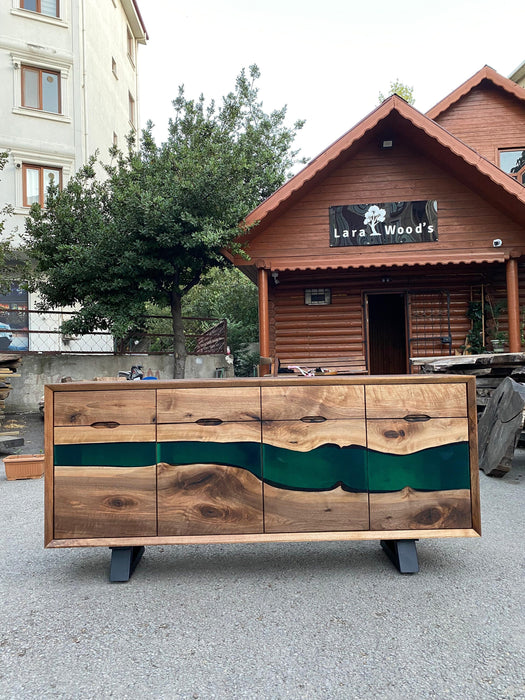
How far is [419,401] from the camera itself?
9.93 ft

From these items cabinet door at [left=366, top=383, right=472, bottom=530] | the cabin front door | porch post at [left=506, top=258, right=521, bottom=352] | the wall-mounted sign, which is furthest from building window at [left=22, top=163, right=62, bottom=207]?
cabinet door at [left=366, top=383, right=472, bottom=530]

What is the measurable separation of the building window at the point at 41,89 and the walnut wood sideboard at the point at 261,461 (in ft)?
55.4

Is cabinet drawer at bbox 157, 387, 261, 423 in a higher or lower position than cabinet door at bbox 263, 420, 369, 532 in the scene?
higher

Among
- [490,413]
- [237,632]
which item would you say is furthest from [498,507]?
[237,632]

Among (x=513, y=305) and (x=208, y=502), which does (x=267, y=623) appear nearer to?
(x=208, y=502)

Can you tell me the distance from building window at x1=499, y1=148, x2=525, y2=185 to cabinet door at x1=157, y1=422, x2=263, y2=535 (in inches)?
534

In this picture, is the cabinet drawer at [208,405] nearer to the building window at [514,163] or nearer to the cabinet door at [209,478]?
the cabinet door at [209,478]

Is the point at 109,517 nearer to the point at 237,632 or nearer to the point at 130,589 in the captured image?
the point at 130,589

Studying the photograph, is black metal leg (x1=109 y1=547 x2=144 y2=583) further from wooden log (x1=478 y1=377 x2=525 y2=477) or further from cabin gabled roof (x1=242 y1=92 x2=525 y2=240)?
cabin gabled roof (x1=242 y1=92 x2=525 y2=240)

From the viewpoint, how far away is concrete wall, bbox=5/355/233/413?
1059 cm

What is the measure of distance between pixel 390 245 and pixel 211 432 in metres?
8.30

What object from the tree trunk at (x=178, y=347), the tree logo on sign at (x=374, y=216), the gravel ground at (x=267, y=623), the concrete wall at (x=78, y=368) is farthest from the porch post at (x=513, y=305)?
the gravel ground at (x=267, y=623)

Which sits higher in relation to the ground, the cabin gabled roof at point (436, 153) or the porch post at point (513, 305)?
the cabin gabled roof at point (436, 153)

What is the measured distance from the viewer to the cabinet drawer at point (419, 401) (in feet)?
9.91
